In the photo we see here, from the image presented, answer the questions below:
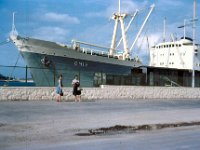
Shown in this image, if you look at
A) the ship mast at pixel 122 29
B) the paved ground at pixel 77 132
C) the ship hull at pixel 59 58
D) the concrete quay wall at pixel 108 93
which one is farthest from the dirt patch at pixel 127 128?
the ship mast at pixel 122 29

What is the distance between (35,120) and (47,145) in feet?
16.0

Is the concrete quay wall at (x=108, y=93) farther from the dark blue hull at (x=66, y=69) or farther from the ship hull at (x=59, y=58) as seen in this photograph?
the ship hull at (x=59, y=58)

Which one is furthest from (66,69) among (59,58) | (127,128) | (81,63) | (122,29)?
(127,128)

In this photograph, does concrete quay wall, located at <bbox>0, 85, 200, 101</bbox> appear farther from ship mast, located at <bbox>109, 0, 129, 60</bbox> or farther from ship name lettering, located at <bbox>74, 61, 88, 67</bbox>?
ship mast, located at <bbox>109, 0, 129, 60</bbox>

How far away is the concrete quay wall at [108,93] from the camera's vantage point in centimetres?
2352

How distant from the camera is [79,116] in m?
Result: 16.5

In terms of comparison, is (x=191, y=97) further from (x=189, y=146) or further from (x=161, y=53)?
(x=189, y=146)

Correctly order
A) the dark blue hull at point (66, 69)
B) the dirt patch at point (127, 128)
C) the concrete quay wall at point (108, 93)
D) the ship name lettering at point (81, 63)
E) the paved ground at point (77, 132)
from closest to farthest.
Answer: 1. the paved ground at point (77, 132)
2. the dirt patch at point (127, 128)
3. the concrete quay wall at point (108, 93)
4. the dark blue hull at point (66, 69)
5. the ship name lettering at point (81, 63)

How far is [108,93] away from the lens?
93.7 feet

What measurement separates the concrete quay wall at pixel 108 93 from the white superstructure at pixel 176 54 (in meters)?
16.3

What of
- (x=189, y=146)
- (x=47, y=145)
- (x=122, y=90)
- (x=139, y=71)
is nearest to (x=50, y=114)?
(x=47, y=145)

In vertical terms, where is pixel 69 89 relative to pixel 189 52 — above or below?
below

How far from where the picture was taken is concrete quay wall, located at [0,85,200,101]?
23516 mm

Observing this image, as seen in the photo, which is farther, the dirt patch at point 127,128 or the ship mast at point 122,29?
the ship mast at point 122,29
